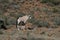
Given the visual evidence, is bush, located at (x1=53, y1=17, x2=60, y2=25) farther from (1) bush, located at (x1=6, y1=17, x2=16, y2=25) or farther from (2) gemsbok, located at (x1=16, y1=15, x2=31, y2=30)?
(1) bush, located at (x1=6, y1=17, x2=16, y2=25)

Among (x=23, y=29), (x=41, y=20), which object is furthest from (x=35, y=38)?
(x=41, y=20)

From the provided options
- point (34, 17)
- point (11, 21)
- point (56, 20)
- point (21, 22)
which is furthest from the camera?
point (34, 17)

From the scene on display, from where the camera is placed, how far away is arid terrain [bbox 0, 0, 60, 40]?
14.2 metres

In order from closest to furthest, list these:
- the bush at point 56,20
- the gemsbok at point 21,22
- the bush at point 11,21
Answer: the gemsbok at point 21,22
the bush at point 11,21
the bush at point 56,20

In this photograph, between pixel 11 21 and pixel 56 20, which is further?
pixel 56 20

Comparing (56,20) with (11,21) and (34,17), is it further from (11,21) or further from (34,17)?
(11,21)

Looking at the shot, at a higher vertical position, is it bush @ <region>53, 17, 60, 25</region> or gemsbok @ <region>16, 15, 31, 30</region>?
gemsbok @ <region>16, 15, 31, 30</region>

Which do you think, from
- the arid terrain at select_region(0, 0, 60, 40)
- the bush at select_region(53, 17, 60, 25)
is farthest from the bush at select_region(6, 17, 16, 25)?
the bush at select_region(53, 17, 60, 25)

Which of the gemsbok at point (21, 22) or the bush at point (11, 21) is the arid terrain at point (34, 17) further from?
the gemsbok at point (21, 22)

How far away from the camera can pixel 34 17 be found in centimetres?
1822

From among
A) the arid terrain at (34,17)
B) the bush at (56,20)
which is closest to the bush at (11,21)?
the arid terrain at (34,17)

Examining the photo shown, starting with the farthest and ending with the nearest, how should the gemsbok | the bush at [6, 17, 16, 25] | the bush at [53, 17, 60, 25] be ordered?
1. the bush at [53, 17, 60, 25]
2. the bush at [6, 17, 16, 25]
3. the gemsbok

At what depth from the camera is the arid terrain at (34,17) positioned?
46.5 ft

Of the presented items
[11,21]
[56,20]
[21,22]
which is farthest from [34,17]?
[21,22]
